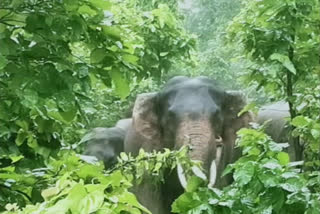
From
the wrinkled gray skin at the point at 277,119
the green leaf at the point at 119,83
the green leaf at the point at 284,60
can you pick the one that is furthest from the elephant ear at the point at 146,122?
the green leaf at the point at 119,83

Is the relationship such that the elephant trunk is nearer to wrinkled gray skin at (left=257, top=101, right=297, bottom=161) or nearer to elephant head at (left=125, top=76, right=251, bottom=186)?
elephant head at (left=125, top=76, right=251, bottom=186)

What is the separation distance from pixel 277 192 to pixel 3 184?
1.28 ft

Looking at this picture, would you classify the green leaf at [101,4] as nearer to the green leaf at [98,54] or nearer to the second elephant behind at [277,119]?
the green leaf at [98,54]

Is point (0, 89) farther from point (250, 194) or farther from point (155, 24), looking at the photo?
point (155, 24)

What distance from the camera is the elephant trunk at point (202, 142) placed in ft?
7.76

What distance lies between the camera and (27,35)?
3.64 ft

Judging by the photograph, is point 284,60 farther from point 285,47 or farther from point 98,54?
point 98,54

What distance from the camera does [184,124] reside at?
8.19 ft

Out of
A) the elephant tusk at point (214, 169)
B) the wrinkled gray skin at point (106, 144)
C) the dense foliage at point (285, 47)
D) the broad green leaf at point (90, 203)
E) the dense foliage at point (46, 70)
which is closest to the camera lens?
the broad green leaf at point (90, 203)

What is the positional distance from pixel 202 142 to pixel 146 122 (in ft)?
1.22

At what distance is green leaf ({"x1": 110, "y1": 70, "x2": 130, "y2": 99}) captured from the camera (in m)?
1.08

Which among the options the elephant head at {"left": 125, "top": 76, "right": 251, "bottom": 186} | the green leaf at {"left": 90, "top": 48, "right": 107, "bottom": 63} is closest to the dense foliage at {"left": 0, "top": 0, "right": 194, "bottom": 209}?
the green leaf at {"left": 90, "top": 48, "right": 107, "bottom": 63}

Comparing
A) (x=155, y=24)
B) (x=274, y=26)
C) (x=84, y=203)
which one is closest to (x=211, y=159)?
(x=155, y=24)

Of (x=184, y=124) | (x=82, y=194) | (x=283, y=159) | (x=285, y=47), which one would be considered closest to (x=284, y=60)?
(x=285, y=47)
